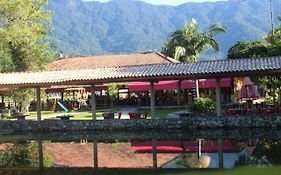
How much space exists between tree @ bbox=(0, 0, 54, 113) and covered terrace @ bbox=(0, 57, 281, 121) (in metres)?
7.93

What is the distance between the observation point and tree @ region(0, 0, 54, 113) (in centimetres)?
3338

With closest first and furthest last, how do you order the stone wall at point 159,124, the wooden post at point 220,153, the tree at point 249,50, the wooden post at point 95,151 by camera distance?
1. the wooden post at point 220,153
2. the wooden post at point 95,151
3. the stone wall at point 159,124
4. the tree at point 249,50

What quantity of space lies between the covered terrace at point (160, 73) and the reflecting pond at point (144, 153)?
9.12 feet

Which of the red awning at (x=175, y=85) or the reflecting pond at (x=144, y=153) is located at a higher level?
the red awning at (x=175, y=85)

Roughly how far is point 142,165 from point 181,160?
4.30ft

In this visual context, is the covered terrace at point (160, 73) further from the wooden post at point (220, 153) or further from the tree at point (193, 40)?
the tree at point (193, 40)

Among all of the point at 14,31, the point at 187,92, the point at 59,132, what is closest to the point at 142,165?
the point at 59,132

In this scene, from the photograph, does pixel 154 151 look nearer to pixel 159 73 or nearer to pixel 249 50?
pixel 159 73

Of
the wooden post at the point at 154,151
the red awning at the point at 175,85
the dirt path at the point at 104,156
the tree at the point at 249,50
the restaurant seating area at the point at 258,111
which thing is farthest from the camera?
the tree at the point at 249,50

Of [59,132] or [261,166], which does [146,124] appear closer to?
[59,132]

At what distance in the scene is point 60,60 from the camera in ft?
153

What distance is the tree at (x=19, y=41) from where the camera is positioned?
33.4 meters

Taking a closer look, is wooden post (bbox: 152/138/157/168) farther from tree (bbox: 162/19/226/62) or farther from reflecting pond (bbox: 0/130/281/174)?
tree (bbox: 162/19/226/62)

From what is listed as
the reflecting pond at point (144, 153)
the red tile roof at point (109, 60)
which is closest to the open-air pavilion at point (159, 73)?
the reflecting pond at point (144, 153)
